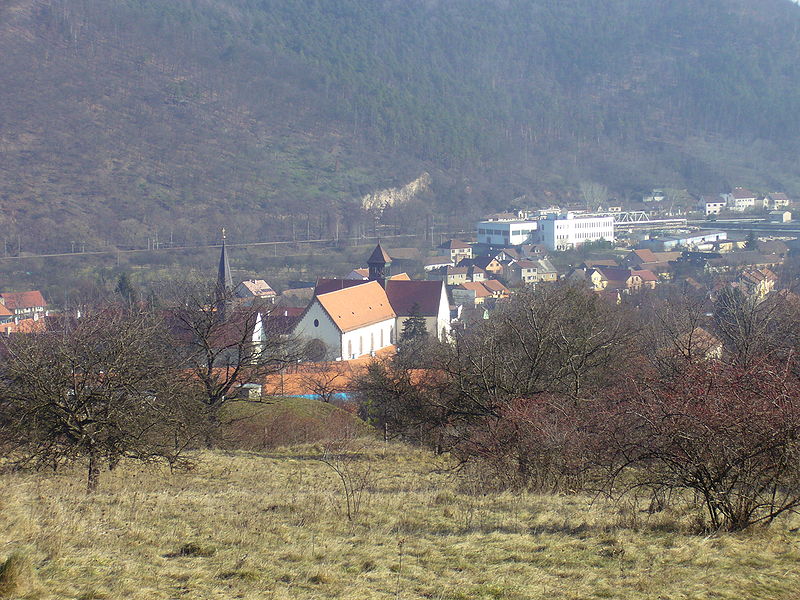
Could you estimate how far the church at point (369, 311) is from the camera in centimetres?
3550

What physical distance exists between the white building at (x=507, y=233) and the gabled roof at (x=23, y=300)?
4466cm

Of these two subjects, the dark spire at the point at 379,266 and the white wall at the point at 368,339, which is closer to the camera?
the white wall at the point at 368,339

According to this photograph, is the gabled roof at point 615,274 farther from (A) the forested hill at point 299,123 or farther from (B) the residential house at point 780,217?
(B) the residential house at point 780,217

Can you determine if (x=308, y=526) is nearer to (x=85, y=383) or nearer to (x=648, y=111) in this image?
(x=85, y=383)

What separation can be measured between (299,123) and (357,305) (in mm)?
103153

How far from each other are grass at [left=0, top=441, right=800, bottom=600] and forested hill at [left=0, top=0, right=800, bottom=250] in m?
71.5

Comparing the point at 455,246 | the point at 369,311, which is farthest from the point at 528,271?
the point at 369,311

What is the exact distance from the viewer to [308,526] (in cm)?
750

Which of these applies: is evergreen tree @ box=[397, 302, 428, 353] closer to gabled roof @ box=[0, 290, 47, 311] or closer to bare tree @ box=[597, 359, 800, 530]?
gabled roof @ box=[0, 290, 47, 311]

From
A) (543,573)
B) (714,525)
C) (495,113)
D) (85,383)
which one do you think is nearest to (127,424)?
(85,383)

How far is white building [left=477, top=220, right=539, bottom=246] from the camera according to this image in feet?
271

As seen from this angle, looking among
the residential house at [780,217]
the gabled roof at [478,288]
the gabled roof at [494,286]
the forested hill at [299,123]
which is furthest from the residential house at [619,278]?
the forested hill at [299,123]

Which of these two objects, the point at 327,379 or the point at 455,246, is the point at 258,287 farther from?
the point at 327,379

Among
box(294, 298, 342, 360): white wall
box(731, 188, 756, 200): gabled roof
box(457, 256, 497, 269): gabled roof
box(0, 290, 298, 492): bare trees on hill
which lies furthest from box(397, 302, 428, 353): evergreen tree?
box(731, 188, 756, 200): gabled roof
